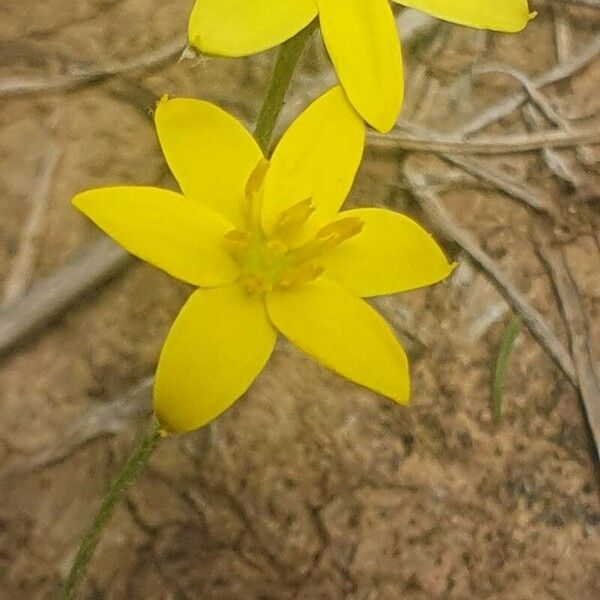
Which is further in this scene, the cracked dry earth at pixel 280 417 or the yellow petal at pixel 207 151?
the cracked dry earth at pixel 280 417

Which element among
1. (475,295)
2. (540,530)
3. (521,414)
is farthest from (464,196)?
(540,530)

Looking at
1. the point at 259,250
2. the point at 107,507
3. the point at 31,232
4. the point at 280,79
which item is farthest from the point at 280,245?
the point at 31,232

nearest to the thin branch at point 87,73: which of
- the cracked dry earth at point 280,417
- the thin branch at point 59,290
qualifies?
the cracked dry earth at point 280,417

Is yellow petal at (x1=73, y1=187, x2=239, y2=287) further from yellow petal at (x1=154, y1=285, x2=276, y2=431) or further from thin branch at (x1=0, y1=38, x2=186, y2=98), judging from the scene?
thin branch at (x1=0, y1=38, x2=186, y2=98)

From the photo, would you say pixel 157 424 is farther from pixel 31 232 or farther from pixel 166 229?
pixel 31 232

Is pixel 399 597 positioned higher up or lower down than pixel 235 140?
lower down

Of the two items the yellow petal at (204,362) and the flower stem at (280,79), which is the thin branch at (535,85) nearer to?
the flower stem at (280,79)

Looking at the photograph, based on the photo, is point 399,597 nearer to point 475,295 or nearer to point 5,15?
point 475,295
